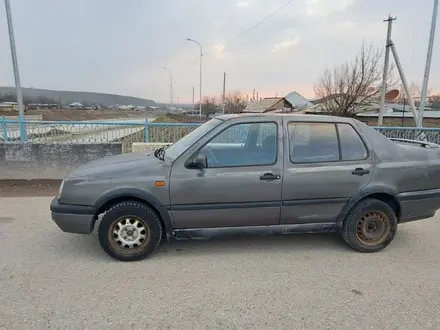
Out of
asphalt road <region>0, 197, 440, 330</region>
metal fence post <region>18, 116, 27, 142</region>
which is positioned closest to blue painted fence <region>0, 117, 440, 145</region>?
metal fence post <region>18, 116, 27, 142</region>

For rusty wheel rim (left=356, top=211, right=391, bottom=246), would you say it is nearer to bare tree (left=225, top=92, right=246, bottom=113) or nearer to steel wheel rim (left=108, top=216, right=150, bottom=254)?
steel wheel rim (left=108, top=216, right=150, bottom=254)

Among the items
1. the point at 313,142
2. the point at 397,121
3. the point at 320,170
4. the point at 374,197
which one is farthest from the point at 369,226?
the point at 397,121

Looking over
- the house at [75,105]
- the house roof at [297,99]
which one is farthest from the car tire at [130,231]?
the house at [75,105]

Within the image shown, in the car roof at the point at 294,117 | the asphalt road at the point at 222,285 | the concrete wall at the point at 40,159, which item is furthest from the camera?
the concrete wall at the point at 40,159

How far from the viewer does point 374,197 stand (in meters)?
3.57

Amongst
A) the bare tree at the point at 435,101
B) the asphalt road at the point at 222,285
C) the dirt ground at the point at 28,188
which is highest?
the bare tree at the point at 435,101

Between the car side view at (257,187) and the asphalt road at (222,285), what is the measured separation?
0.96 ft

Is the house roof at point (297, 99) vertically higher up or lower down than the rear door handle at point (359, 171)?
higher up

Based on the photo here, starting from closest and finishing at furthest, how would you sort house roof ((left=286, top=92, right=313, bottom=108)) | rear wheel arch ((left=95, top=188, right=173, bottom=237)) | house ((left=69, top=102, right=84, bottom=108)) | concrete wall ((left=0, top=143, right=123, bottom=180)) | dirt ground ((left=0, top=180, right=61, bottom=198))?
1. rear wheel arch ((left=95, top=188, right=173, bottom=237))
2. dirt ground ((left=0, top=180, right=61, bottom=198))
3. concrete wall ((left=0, top=143, right=123, bottom=180))
4. house roof ((left=286, top=92, right=313, bottom=108))
5. house ((left=69, top=102, right=84, bottom=108))

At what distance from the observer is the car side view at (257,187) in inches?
126

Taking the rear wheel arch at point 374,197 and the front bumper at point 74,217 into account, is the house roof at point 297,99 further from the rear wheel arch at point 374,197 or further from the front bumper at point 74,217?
the front bumper at point 74,217

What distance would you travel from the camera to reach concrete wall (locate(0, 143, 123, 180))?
667 cm

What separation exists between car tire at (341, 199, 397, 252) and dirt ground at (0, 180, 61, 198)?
17.5ft

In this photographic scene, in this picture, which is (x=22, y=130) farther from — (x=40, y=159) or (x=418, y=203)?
(x=418, y=203)
